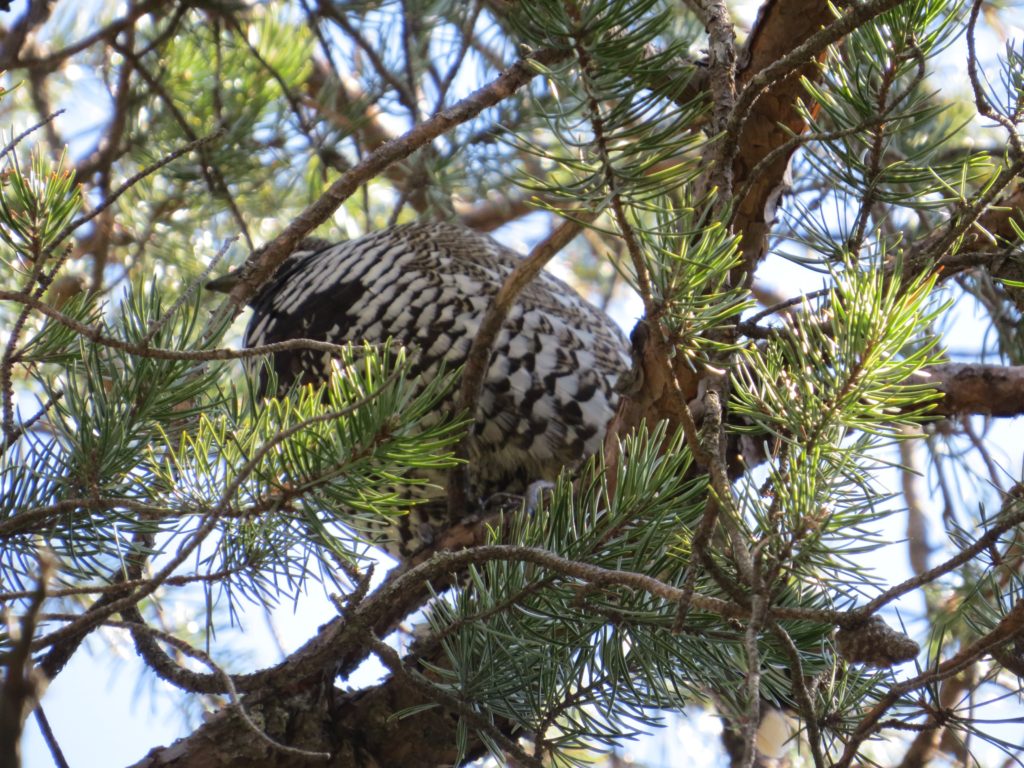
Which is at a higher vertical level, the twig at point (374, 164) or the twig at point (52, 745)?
the twig at point (374, 164)

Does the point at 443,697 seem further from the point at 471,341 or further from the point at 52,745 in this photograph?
the point at 471,341

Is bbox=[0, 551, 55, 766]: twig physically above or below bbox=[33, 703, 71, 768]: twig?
below

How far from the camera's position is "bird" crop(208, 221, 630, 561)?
2365 mm

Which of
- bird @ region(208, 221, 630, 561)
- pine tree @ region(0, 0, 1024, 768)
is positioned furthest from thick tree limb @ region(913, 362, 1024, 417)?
bird @ region(208, 221, 630, 561)

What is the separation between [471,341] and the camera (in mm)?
2357

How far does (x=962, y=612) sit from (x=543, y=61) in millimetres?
895

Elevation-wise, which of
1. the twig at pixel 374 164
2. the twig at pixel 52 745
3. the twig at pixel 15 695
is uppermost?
the twig at pixel 374 164

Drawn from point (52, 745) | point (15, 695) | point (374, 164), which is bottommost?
point (15, 695)

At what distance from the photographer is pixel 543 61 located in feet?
4.44

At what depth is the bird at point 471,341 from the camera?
7.76 ft

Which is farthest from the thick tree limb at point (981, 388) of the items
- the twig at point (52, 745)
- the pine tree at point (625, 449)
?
the twig at point (52, 745)

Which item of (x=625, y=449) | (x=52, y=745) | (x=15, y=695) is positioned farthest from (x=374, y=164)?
(x=15, y=695)

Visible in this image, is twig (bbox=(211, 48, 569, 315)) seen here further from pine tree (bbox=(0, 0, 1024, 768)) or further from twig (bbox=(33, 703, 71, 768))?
twig (bbox=(33, 703, 71, 768))

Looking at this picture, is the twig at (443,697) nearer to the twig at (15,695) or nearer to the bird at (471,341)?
the bird at (471,341)
